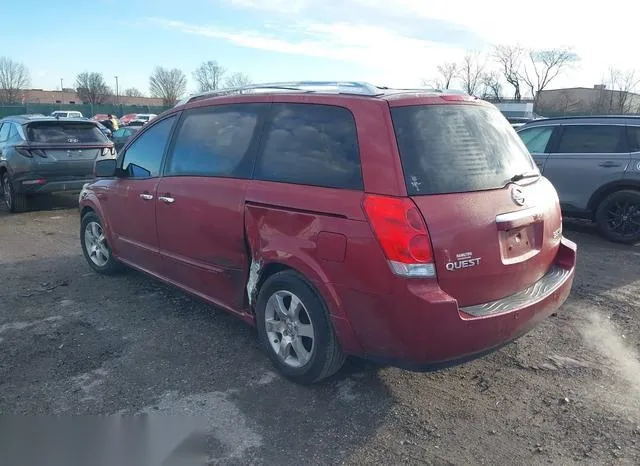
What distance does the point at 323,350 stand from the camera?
129 inches

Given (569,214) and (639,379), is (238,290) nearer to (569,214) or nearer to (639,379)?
(639,379)

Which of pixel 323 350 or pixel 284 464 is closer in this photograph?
pixel 284 464

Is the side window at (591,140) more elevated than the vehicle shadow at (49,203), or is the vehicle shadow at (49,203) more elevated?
the side window at (591,140)

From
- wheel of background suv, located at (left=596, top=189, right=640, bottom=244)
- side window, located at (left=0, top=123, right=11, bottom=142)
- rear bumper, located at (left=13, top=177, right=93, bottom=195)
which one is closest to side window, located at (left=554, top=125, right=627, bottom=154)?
wheel of background suv, located at (left=596, top=189, right=640, bottom=244)

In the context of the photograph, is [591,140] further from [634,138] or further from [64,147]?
[64,147]

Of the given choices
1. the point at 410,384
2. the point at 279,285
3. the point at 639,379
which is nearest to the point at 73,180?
the point at 279,285

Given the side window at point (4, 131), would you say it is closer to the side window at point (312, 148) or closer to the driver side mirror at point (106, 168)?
the driver side mirror at point (106, 168)

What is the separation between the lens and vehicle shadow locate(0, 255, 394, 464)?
303 centimetres

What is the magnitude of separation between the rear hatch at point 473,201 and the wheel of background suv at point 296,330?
2.67ft

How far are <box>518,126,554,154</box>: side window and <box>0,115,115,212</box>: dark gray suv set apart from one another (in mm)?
7533

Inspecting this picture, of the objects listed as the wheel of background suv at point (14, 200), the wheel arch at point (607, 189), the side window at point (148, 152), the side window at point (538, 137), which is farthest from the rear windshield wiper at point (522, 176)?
the wheel of background suv at point (14, 200)

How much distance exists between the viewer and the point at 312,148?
11.1 ft

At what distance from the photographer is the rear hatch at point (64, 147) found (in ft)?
30.9

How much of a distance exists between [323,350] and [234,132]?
5.75ft
